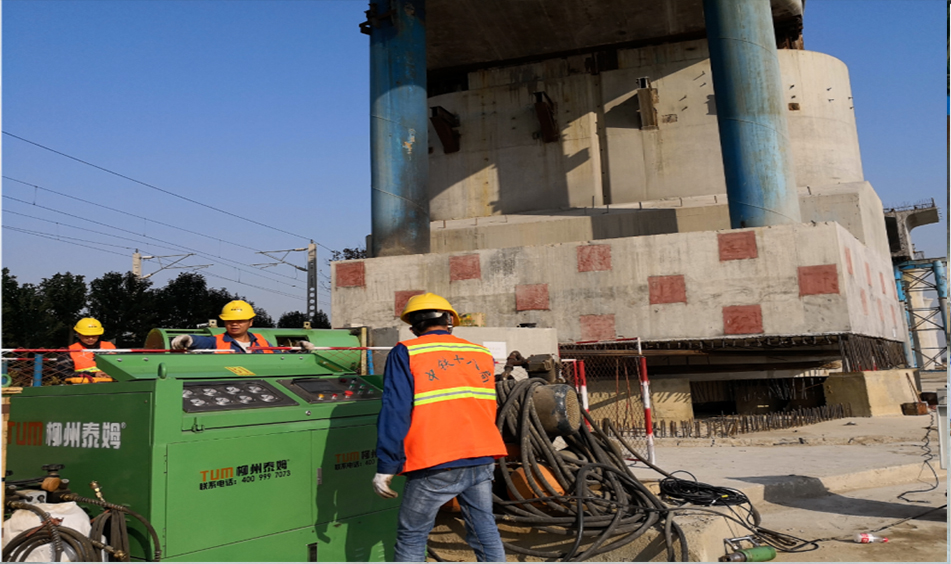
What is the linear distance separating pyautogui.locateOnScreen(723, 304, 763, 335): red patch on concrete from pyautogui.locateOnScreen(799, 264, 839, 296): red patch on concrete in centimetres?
99

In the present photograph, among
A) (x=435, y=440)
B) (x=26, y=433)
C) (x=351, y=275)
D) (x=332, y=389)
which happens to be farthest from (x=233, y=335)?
(x=351, y=275)

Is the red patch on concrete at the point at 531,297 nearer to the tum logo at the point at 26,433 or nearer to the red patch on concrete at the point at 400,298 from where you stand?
the red patch on concrete at the point at 400,298

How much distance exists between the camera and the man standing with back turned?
384 centimetres

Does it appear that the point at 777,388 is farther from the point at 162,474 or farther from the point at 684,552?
A: the point at 162,474

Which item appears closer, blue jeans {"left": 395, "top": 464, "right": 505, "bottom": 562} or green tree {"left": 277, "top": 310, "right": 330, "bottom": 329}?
blue jeans {"left": 395, "top": 464, "right": 505, "bottom": 562}

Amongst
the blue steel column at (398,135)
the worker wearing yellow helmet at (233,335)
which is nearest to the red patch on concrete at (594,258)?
the blue steel column at (398,135)

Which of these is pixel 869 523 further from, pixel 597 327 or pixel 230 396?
pixel 597 327

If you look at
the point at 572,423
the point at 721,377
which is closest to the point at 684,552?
the point at 572,423

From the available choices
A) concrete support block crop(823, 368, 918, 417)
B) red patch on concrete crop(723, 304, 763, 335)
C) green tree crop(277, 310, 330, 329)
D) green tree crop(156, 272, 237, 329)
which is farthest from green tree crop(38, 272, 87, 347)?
concrete support block crop(823, 368, 918, 417)

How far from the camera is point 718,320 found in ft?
49.3

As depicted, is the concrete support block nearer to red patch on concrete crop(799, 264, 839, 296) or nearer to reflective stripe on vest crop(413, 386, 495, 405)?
red patch on concrete crop(799, 264, 839, 296)

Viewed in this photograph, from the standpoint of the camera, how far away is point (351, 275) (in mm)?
17594

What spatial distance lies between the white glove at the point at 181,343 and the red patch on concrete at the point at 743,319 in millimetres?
12205

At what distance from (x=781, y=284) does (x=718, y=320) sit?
4.89 feet
